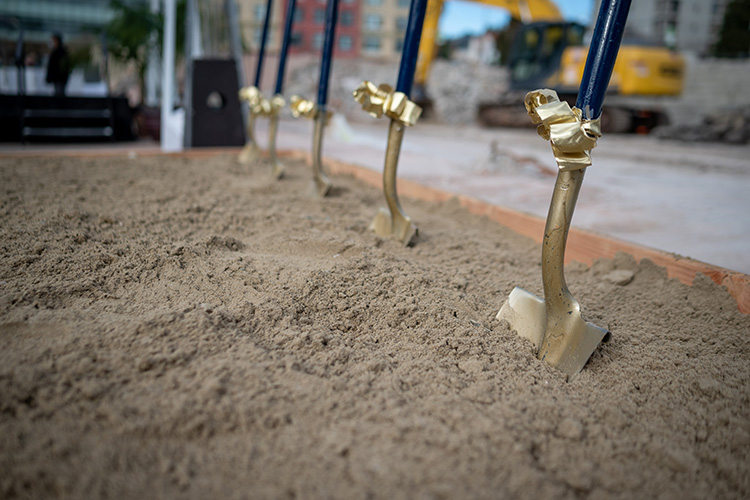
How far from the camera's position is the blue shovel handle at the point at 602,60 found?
96cm

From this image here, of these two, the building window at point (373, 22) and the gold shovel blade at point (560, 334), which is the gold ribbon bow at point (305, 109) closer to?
the gold shovel blade at point (560, 334)

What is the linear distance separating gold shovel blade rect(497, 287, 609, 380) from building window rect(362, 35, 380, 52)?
1240 inches

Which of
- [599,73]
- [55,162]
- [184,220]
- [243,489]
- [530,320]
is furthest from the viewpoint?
[55,162]

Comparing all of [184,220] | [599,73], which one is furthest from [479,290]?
[184,220]

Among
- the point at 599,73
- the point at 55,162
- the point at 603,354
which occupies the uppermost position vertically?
the point at 599,73

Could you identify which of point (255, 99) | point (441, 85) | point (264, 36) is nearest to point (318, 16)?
point (441, 85)

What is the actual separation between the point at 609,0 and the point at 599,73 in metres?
0.15

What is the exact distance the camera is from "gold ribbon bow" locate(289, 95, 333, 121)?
93.2 inches

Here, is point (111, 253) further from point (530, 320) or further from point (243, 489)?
point (530, 320)

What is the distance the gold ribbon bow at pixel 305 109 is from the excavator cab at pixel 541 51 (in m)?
8.00

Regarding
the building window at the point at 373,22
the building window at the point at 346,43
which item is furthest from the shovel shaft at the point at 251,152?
the building window at the point at 373,22

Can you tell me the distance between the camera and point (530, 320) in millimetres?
1096

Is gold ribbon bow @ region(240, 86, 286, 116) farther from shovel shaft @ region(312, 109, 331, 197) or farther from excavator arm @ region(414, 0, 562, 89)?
excavator arm @ region(414, 0, 562, 89)

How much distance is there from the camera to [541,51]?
943 cm
